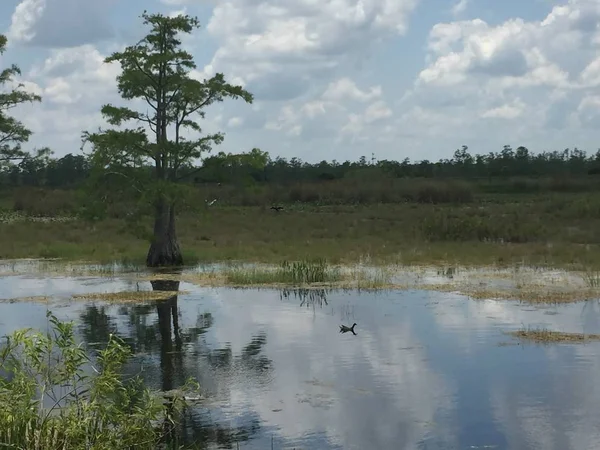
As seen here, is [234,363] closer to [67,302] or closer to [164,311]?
[164,311]

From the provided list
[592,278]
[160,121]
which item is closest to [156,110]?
[160,121]

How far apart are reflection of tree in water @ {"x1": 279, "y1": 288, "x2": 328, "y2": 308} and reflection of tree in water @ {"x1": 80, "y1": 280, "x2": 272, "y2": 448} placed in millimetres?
2887

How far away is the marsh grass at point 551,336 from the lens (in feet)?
49.6

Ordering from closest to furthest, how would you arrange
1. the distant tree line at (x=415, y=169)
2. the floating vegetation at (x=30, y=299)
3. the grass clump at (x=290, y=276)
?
1. the floating vegetation at (x=30, y=299)
2. the grass clump at (x=290, y=276)
3. the distant tree line at (x=415, y=169)

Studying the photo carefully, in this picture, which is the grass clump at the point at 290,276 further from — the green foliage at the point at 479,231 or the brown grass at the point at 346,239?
the green foliage at the point at 479,231

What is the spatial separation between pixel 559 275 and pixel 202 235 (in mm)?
21598

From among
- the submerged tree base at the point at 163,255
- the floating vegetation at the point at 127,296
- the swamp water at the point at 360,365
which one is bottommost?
the swamp water at the point at 360,365

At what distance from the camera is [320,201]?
224 ft

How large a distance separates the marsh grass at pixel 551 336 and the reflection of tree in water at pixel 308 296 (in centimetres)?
568

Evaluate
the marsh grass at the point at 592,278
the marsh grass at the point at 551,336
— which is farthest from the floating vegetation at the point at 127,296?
the marsh grass at the point at 592,278

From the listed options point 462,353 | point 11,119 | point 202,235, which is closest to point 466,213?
point 202,235

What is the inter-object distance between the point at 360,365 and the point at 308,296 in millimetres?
8219

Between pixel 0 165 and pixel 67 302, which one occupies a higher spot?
pixel 0 165

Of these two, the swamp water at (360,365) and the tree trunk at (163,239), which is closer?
the swamp water at (360,365)
